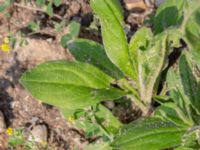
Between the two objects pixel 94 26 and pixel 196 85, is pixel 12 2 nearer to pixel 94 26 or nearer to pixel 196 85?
pixel 94 26

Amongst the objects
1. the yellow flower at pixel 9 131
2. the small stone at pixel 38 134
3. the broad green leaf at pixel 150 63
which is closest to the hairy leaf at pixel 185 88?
the broad green leaf at pixel 150 63

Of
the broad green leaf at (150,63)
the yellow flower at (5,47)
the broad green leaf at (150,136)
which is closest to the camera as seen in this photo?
the broad green leaf at (150,63)

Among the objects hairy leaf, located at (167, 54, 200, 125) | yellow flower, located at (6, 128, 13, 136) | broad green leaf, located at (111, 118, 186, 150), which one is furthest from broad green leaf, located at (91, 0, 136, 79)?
yellow flower, located at (6, 128, 13, 136)

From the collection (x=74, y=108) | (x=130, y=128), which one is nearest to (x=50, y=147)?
(x=74, y=108)

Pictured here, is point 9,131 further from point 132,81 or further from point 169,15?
point 169,15

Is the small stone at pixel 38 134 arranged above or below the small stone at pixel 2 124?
below

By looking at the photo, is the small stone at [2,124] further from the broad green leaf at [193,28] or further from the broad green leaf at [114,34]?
the broad green leaf at [193,28]
